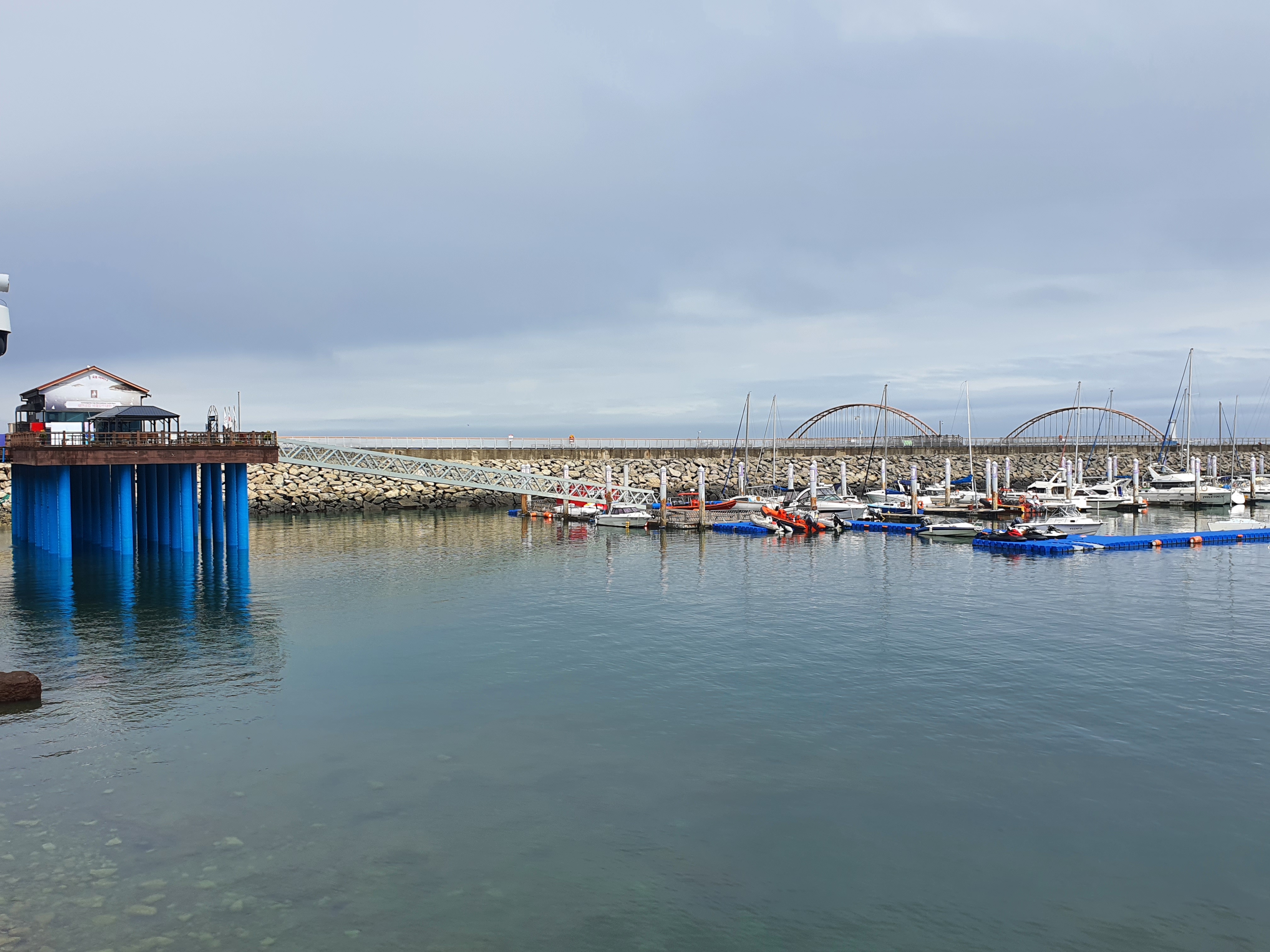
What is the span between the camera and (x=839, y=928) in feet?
51.5

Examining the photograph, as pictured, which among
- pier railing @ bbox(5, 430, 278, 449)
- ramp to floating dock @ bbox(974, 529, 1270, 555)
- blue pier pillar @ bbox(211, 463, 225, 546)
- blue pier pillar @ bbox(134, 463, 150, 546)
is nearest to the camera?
pier railing @ bbox(5, 430, 278, 449)

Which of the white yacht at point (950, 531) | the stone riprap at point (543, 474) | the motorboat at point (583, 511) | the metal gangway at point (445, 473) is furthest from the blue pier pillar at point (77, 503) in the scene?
the white yacht at point (950, 531)

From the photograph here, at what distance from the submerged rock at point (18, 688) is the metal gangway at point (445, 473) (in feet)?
119

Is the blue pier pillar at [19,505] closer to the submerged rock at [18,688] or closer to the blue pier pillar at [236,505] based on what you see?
the blue pier pillar at [236,505]

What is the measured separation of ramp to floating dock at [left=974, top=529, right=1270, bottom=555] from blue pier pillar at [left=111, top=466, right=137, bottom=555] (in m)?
64.4

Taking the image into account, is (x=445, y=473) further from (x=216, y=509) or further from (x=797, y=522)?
(x=797, y=522)

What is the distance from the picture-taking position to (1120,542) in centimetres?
7262

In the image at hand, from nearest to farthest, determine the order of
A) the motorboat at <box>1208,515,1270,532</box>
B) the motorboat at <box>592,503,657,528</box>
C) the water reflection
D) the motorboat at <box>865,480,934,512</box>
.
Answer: the water reflection, the motorboat at <box>1208,515,1270,532</box>, the motorboat at <box>592,503,657,528</box>, the motorboat at <box>865,480,934,512</box>

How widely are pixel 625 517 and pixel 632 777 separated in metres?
65.3

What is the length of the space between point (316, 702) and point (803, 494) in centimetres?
7749

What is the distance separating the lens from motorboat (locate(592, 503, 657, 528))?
8769cm

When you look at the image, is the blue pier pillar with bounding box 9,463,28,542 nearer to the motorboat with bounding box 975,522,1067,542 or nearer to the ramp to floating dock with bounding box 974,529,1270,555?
the ramp to floating dock with bounding box 974,529,1270,555

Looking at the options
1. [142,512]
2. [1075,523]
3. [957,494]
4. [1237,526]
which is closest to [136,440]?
[142,512]

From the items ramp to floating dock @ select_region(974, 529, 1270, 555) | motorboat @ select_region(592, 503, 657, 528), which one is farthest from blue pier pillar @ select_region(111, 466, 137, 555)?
ramp to floating dock @ select_region(974, 529, 1270, 555)
